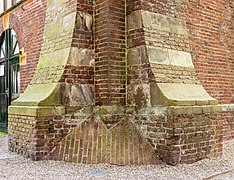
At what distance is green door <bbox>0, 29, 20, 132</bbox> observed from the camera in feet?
27.9

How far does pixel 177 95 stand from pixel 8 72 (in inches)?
228

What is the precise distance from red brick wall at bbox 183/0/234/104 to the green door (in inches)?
190

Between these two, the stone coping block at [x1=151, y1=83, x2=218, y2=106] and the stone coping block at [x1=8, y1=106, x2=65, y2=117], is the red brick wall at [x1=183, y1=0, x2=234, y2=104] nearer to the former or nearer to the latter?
the stone coping block at [x1=151, y1=83, x2=218, y2=106]

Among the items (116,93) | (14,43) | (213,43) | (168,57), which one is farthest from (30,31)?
(213,43)

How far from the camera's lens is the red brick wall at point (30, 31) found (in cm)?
691

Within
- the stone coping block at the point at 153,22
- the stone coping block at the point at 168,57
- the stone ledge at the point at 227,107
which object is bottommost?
the stone ledge at the point at 227,107

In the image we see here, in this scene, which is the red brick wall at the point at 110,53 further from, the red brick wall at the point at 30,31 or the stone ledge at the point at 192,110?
the red brick wall at the point at 30,31

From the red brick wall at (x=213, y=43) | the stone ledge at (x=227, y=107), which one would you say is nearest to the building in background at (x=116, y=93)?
the red brick wall at (x=213, y=43)

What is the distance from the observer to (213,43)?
23.4 ft

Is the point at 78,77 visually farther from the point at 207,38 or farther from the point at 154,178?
the point at 207,38

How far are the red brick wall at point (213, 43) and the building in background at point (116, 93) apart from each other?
52 centimetres

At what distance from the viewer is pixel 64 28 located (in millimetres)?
5590

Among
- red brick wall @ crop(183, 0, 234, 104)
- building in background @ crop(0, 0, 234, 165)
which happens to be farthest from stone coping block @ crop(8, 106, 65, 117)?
red brick wall @ crop(183, 0, 234, 104)

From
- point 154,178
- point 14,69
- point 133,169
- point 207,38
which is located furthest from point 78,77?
point 14,69
